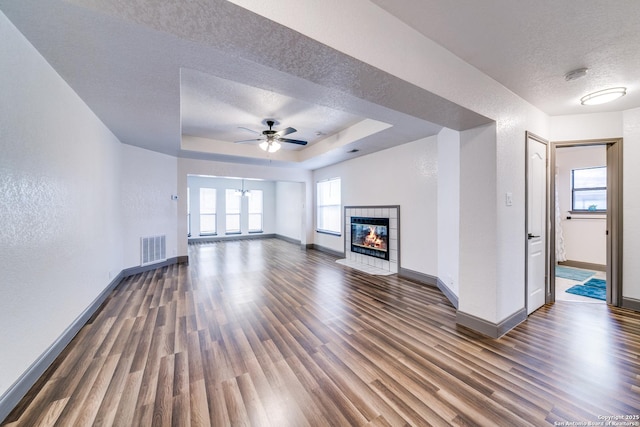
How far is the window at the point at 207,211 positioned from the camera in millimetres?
9320

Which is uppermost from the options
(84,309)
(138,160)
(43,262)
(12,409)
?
(138,160)

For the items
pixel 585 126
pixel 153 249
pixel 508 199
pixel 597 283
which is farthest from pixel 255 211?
pixel 597 283

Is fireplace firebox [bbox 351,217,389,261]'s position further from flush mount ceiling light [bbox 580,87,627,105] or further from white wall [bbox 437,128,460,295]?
flush mount ceiling light [bbox 580,87,627,105]

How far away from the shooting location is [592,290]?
3.70 meters

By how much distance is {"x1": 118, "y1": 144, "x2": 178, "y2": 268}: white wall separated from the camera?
14.9 ft

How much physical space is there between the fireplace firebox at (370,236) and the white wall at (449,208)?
128 centimetres

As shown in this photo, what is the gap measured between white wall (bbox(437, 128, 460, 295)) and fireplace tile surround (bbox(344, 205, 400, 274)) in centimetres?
98

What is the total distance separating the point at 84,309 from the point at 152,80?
8.70 ft

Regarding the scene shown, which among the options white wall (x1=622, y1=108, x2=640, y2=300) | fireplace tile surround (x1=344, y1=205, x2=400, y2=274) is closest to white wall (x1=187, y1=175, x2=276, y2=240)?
fireplace tile surround (x1=344, y1=205, x2=400, y2=274)

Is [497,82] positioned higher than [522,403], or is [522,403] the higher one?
[497,82]

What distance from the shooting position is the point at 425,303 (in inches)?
131

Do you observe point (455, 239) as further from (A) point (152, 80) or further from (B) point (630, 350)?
(A) point (152, 80)

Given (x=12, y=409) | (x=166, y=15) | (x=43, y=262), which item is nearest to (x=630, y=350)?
(x=166, y=15)

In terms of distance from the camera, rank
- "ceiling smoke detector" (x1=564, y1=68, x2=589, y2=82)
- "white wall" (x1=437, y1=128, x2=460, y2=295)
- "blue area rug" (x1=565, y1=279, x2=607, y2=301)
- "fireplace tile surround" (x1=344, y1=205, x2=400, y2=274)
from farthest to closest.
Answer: "fireplace tile surround" (x1=344, y1=205, x2=400, y2=274), "blue area rug" (x1=565, y1=279, x2=607, y2=301), "white wall" (x1=437, y1=128, x2=460, y2=295), "ceiling smoke detector" (x1=564, y1=68, x2=589, y2=82)
